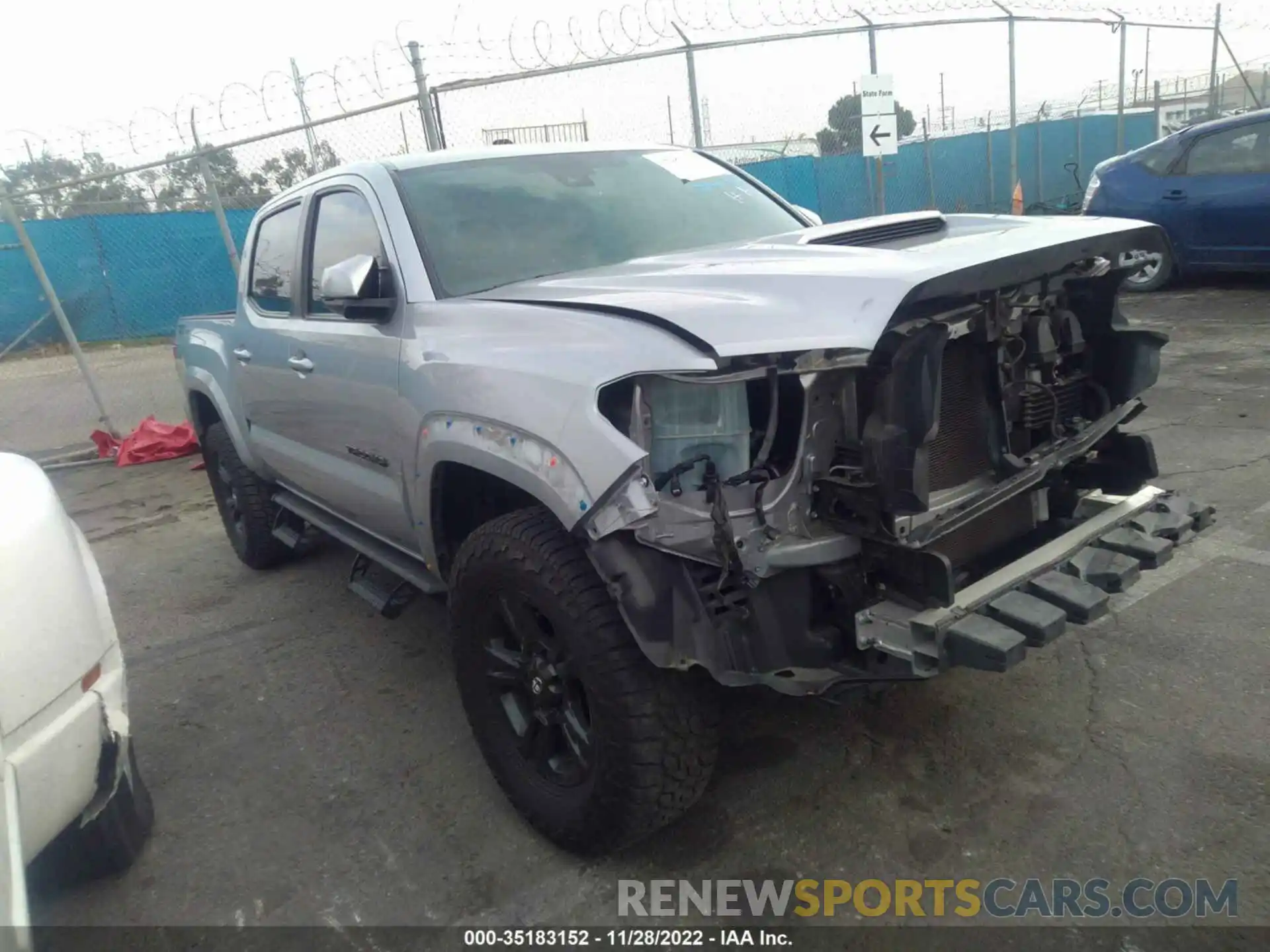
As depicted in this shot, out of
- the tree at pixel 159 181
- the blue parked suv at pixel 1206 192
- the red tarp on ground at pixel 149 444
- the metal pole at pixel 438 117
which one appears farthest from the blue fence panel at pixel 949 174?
the red tarp on ground at pixel 149 444

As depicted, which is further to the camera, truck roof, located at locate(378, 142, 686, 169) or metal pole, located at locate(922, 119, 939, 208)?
metal pole, located at locate(922, 119, 939, 208)

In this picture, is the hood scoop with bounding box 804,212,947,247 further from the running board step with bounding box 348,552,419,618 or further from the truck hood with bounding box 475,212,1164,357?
the running board step with bounding box 348,552,419,618

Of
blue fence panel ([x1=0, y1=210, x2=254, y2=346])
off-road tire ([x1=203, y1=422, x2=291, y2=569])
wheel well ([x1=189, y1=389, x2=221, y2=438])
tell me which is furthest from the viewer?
blue fence panel ([x1=0, y1=210, x2=254, y2=346])

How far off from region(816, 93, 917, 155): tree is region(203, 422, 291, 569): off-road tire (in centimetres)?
879

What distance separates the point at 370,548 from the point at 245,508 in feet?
5.57

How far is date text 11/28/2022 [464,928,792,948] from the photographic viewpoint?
7.69 ft

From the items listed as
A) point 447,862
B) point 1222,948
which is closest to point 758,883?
point 447,862

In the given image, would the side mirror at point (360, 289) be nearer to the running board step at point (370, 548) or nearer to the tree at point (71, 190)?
the running board step at point (370, 548)

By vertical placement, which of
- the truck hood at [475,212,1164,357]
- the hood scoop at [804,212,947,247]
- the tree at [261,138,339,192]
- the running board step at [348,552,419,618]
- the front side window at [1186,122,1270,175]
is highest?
the tree at [261,138,339,192]

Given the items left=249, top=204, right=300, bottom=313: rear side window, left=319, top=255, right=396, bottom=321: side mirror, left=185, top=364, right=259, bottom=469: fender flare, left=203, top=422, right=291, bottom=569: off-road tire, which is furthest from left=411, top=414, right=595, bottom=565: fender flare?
left=203, top=422, right=291, bottom=569: off-road tire

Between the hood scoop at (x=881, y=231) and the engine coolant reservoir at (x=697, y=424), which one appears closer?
the engine coolant reservoir at (x=697, y=424)

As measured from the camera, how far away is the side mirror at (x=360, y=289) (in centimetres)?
301

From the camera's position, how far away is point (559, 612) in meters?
2.40

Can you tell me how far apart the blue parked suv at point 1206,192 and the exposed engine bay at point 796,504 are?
721 centimetres
